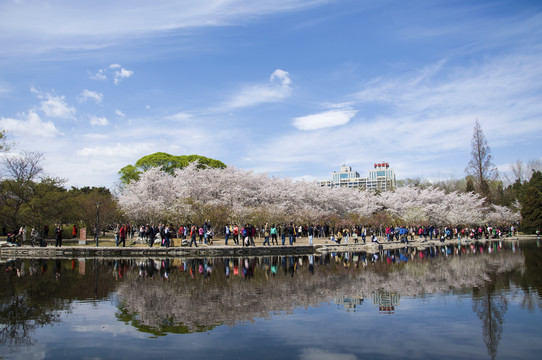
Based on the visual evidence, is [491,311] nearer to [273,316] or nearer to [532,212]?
[273,316]

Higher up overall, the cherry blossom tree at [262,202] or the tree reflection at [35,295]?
the cherry blossom tree at [262,202]

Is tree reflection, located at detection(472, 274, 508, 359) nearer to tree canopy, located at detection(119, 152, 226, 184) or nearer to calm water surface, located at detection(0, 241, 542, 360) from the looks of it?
calm water surface, located at detection(0, 241, 542, 360)

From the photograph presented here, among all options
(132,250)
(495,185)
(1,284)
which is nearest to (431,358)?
(1,284)

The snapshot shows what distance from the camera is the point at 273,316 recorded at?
10.5m

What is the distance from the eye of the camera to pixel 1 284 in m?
15.5

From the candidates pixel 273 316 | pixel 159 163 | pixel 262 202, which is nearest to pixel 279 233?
pixel 262 202

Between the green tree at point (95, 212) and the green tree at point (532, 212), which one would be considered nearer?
the green tree at point (95, 212)

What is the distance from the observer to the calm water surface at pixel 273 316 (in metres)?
7.93

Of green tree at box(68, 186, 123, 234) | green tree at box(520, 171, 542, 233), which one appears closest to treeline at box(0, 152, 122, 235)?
green tree at box(68, 186, 123, 234)

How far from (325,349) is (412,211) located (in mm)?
60979

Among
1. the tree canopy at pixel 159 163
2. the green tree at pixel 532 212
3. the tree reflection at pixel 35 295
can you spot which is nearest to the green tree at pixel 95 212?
the tree canopy at pixel 159 163

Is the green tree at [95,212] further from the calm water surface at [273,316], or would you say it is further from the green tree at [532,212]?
the green tree at [532,212]

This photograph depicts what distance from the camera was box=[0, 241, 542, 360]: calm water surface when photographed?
7930mm

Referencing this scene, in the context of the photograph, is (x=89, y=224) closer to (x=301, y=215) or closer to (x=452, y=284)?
(x=301, y=215)
